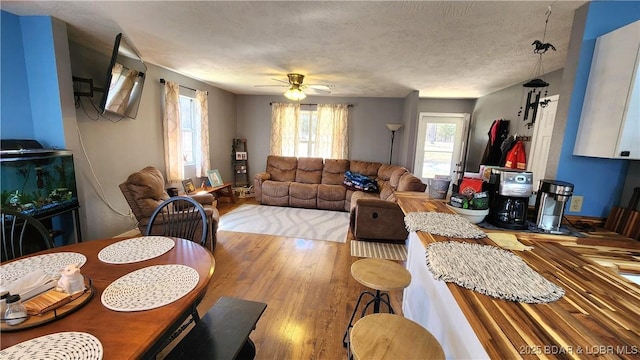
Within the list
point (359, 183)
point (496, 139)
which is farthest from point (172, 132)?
point (496, 139)

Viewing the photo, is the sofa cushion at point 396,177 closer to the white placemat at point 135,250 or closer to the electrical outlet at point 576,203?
the electrical outlet at point 576,203

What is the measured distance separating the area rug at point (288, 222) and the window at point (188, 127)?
1298 millimetres

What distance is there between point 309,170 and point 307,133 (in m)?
0.95

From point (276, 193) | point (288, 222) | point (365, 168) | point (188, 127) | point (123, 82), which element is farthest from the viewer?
point (365, 168)

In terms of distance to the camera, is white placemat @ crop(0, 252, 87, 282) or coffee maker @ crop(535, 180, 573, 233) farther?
coffee maker @ crop(535, 180, 573, 233)

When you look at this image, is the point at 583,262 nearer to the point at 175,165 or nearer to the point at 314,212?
the point at 314,212

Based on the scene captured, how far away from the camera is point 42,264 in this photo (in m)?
1.19

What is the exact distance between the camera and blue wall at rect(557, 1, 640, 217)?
1520mm

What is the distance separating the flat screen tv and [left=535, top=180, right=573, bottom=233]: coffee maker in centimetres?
353

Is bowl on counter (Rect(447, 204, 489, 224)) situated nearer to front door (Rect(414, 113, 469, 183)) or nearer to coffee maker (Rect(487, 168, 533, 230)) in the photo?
coffee maker (Rect(487, 168, 533, 230))

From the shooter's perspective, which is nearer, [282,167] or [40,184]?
[40,184]

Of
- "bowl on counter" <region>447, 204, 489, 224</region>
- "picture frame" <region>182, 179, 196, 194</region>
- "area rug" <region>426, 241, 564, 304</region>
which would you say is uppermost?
"bowl on counter" <region>447, 204, 489, 224</region>

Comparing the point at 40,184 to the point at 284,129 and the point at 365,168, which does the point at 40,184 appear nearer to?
the point at 284,129

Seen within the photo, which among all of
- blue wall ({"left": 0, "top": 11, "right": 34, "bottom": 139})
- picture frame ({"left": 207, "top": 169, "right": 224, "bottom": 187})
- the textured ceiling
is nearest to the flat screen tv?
the textured ceiling
